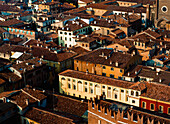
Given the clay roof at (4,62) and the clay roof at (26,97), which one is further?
the clay roof at (4,62)

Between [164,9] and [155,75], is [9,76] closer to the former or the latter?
[155,75]

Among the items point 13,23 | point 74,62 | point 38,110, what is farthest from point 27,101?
point 13,23

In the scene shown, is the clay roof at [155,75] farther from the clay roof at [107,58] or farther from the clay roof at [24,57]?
the clay roof at [24,57]

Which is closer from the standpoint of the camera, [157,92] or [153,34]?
[157,92]

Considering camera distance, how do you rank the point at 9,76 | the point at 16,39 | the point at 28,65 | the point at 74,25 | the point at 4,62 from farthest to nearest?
1. the point at 74,25
2. the point at 16,39
3. the point at 4,62
4. the point at 28,65
5. the point at 9,76

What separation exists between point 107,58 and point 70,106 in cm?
2169

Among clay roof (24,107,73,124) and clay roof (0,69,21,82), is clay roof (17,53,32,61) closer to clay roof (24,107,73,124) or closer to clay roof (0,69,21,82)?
clay roof (0,69,21,82)

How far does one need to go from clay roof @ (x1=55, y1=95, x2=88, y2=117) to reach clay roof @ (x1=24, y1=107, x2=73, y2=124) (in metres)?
4.11

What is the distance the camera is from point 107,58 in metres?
71.1

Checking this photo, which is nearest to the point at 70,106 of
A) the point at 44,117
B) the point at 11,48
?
the point at 44,117

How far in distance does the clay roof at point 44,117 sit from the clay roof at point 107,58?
24090 millimetres

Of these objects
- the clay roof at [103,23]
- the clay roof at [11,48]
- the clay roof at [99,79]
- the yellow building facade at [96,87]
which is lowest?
the yellow building facade at [96,87]

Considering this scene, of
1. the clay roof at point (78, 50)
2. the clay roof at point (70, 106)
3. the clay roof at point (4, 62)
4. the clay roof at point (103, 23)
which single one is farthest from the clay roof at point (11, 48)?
the clay roof at point (103, 23)

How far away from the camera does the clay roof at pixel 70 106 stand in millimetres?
50875
